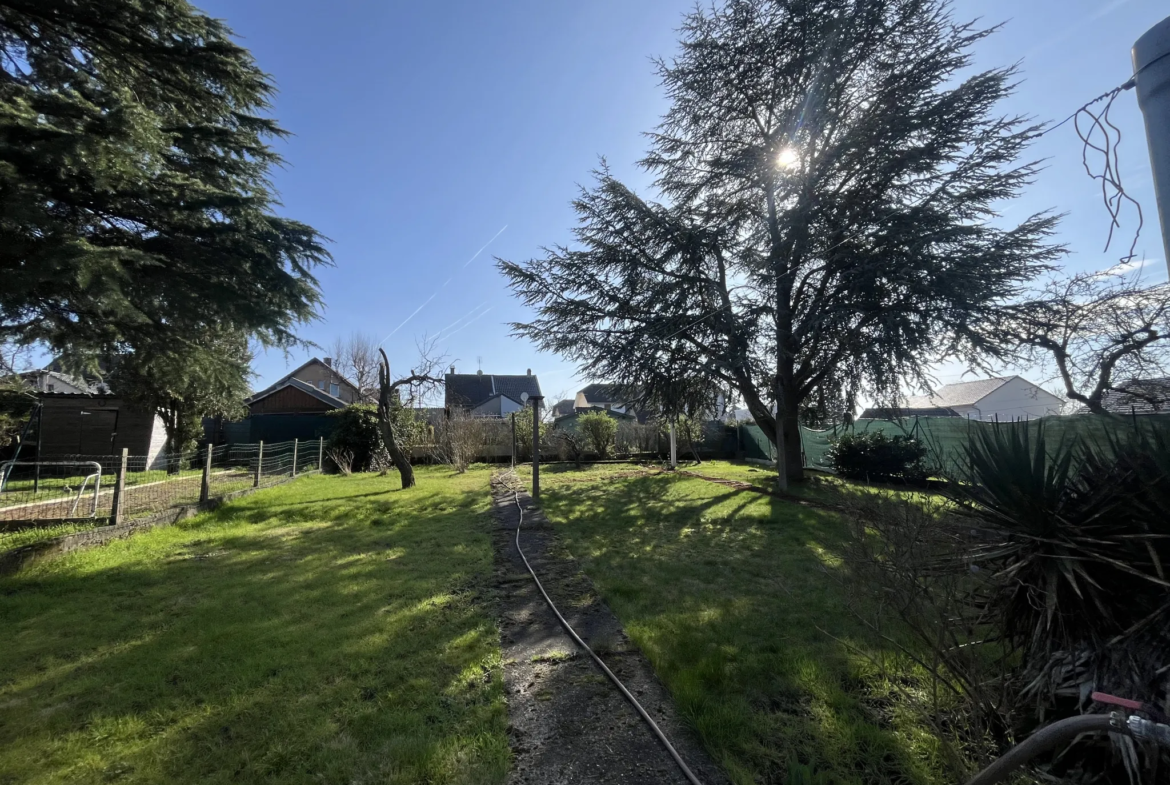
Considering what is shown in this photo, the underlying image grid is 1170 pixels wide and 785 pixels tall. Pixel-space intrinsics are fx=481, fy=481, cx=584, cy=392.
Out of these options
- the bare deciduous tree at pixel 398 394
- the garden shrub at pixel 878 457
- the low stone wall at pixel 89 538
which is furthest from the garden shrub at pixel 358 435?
the garden shrub at pixel 878 457

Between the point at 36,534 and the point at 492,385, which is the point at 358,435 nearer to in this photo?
the point at 36,534

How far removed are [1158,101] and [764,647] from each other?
3309 mm

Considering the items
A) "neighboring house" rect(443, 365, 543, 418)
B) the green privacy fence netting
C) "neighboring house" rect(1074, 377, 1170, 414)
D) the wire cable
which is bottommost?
the wire cable

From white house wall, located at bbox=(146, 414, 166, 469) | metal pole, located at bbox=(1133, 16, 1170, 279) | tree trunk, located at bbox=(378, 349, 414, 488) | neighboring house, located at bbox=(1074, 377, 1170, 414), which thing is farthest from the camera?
white house wall, located at bbox=(146, 414, 166, 469)

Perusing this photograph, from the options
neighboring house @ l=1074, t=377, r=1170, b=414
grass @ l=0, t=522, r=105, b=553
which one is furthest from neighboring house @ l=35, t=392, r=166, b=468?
neighboring house @ l=1074, t=377, r=1170, b=414

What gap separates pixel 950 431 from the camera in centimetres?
984

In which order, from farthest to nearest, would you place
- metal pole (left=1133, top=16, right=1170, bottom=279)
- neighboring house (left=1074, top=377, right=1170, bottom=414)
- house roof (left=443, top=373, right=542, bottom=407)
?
house roof (left=443, top=373, right=542, bottom=407) < neighboring house (left=1074, top=377, right=1170, bottom=414) < metal pole (left=1133, top=16, right=1170, bottom=279)

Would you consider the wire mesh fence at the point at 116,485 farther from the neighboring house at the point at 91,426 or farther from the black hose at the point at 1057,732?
the black hose at the point at 1057,732

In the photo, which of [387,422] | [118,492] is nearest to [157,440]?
[387,422]

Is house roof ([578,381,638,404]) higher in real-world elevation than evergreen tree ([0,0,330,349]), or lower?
lower

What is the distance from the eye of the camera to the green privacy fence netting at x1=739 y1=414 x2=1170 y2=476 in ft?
7.68

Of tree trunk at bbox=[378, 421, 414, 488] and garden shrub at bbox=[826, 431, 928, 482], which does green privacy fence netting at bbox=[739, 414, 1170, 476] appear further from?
tree trunk at bbox=[378, 421, 414, 488]

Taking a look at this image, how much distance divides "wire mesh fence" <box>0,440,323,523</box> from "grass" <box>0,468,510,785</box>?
150cm

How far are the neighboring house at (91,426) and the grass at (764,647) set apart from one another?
17.0 m
